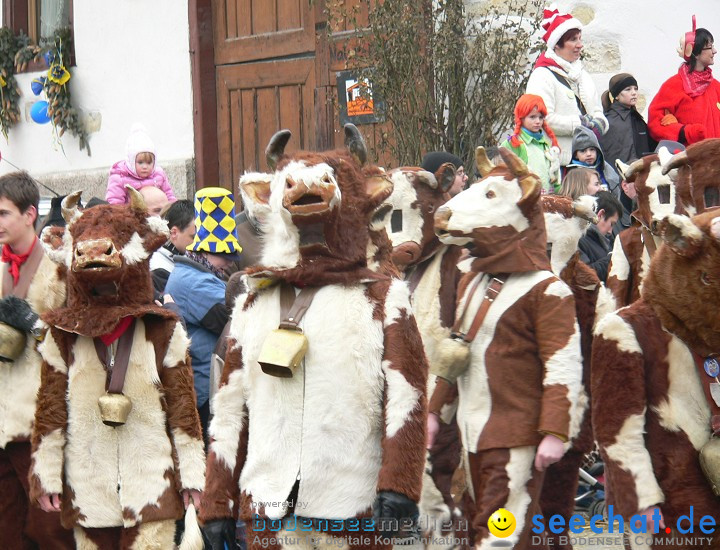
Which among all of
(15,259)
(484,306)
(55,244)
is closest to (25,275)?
(15,259)

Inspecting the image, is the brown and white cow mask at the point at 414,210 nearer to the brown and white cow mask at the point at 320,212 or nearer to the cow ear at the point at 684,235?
the brown and white cow mask at the point at 320,212

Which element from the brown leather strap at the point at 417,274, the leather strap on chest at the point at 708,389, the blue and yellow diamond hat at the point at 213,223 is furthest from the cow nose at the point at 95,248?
the leather strap on chest at the point at 708,389

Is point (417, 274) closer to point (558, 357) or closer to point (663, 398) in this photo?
point (558, 357)

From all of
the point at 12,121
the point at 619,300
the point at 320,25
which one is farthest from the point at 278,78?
the point at 619,300

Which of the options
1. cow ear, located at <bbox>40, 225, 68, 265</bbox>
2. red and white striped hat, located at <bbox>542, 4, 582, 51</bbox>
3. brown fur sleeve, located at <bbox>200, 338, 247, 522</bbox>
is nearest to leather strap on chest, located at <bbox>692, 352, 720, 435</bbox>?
brown fur sleeve, located at <bbox>200, 338, 247, 522</bbox>

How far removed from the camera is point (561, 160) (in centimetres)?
966

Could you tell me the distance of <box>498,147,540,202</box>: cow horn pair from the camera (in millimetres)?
5684

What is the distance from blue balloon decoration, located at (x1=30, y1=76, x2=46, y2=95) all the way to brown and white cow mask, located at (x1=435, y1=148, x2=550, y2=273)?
433 inches

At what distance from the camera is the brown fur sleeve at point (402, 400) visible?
4.63m

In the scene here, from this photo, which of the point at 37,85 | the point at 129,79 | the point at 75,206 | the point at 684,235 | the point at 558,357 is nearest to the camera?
the point at 684,235

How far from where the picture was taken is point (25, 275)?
20.7 ft

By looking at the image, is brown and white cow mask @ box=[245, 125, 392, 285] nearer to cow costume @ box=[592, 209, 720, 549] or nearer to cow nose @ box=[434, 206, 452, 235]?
cow nose @ box=[434, 206, 452, 235]

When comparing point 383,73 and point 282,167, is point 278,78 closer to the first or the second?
point 383,73

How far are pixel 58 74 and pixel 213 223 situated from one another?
28.2ft
